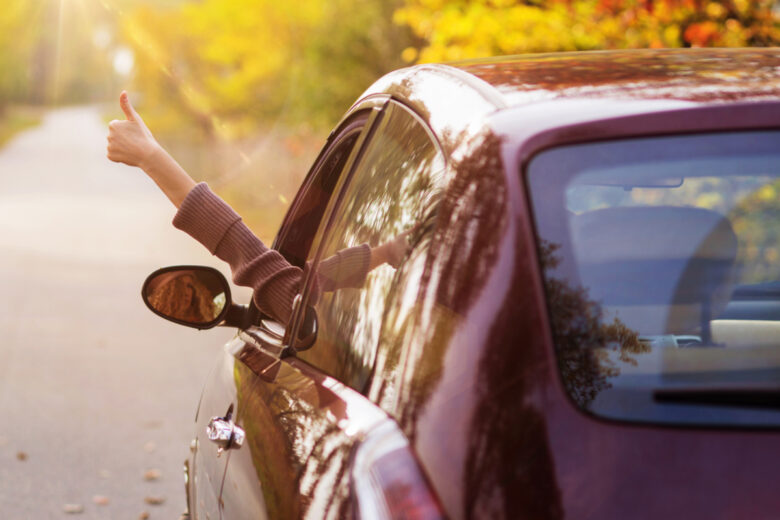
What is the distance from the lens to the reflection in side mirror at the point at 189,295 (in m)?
2.78

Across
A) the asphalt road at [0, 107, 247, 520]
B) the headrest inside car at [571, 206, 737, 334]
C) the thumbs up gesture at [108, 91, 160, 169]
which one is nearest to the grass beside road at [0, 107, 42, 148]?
the asphalt road at [0, 107, 247, 520]

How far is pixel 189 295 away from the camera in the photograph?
9.23ft

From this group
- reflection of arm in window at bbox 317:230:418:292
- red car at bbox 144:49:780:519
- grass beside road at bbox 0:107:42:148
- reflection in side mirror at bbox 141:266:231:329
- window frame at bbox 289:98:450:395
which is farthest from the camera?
grass beside road at bbox 0:107:42:148

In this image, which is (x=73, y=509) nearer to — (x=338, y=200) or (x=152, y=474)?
(x=152, y=474)

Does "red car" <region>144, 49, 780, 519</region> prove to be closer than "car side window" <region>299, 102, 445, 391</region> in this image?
Yes

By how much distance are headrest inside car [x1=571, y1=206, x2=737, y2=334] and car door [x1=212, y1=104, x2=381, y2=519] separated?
Answer: 1.65 ft

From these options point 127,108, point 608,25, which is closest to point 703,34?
point 608,25

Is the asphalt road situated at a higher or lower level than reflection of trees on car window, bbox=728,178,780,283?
lower

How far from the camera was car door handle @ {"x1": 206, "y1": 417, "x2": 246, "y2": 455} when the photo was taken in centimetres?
243

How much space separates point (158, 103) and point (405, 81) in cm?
3380

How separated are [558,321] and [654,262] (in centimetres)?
22

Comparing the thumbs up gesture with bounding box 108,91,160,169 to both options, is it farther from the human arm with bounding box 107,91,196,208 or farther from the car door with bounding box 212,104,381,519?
the car door with bounding box 212,104,381,519

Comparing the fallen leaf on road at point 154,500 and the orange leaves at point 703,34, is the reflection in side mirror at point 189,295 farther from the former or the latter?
the orange leaves at point 703,34

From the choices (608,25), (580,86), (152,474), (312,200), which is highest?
(580,86)
